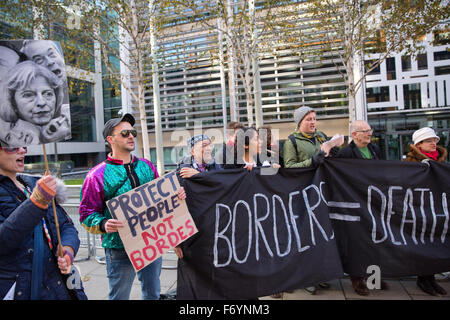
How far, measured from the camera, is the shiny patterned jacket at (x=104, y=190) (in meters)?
2.36

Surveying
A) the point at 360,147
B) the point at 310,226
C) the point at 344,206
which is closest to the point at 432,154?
the point at 360,147

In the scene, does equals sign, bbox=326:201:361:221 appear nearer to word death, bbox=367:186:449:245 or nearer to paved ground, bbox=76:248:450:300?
word death, bbox=367:186:449:245

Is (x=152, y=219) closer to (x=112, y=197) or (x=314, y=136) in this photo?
(x=112, y=197)

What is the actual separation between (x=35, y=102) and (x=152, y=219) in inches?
49.9

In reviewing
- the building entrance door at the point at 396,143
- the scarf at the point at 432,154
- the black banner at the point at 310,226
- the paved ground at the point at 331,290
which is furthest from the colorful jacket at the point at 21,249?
the building entrance door at the point at 396,143

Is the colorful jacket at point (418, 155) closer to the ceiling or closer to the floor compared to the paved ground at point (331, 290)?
closer to the ceiling

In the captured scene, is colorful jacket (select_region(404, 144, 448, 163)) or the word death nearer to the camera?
the word death

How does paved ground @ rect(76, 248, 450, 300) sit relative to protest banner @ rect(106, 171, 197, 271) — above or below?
below

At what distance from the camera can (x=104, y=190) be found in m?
2.45

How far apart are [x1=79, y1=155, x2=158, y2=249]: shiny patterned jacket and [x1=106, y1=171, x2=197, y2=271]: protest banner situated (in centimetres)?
11

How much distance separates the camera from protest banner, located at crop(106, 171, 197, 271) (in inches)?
95.3

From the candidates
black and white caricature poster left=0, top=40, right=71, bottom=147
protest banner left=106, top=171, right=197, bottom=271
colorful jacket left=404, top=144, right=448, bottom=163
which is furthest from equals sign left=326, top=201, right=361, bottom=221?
black and white caricature poster left=0, top=40, right=71, bottom=147

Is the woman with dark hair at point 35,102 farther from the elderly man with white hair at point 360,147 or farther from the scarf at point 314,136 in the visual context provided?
the elderly man with white hair at point 360,147
